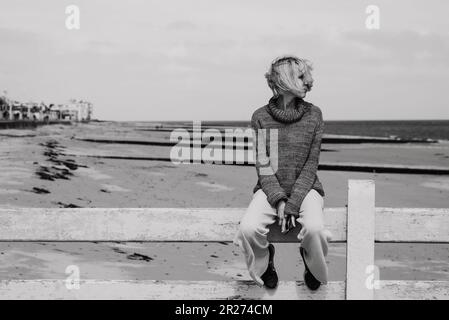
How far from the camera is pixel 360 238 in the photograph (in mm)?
3793

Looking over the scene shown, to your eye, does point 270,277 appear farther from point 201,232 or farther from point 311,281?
point 201,232

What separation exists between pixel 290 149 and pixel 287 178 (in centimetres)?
19

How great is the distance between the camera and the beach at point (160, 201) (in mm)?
6648

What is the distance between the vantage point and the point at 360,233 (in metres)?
3.79

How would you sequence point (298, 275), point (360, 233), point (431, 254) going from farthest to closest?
point (431, 254) → point (298, 275) → point (360, 233)

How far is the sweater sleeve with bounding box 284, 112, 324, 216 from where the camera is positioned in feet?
12.0

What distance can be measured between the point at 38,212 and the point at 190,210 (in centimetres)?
101

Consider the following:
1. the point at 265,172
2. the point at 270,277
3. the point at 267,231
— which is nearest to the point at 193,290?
the point at 270,277

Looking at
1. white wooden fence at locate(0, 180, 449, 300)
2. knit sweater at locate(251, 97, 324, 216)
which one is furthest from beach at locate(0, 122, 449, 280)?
knit sweater at locate(251, 97, 324, 216)

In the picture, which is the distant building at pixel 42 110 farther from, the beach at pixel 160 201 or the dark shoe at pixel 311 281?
the dark shoe at pixel 311 281

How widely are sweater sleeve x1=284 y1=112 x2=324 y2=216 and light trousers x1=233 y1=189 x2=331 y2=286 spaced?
46 mm

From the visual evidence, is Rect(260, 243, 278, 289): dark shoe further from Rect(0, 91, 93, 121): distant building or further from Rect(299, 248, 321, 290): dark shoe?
Rect(0, 91, 93, 121): distant building
